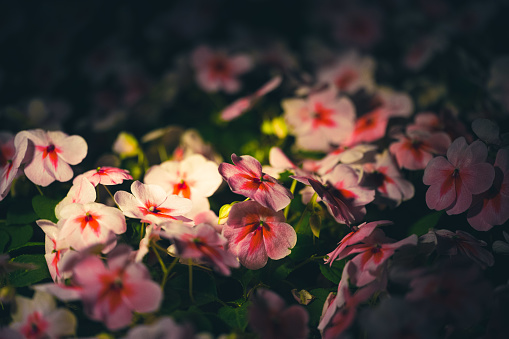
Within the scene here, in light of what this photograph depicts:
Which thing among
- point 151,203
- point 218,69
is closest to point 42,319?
point 151,203

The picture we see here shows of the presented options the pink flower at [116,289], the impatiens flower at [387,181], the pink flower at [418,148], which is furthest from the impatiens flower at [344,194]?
the pink flower at [116,289]

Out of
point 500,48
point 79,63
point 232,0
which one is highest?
point 232,0

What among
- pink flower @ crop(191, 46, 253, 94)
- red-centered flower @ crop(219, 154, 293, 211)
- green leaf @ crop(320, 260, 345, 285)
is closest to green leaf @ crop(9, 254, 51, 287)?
red-centered flower @ crop(219, 154, 293, 211)

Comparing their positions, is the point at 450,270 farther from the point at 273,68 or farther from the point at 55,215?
the point at 273,68

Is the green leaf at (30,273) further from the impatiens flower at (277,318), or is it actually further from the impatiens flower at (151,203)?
the impatiens flower at (277,318)

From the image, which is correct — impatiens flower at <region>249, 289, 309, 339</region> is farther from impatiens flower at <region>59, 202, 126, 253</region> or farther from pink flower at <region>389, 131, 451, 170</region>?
pink flower at <region>389, 131, 451, 170</region>

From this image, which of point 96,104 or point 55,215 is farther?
point 96,104

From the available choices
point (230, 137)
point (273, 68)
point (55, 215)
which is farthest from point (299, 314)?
point (273, 68)

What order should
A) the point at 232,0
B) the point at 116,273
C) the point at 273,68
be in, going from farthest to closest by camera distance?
the point at 232,0 < the point at 273,68 < the point at 116,273
